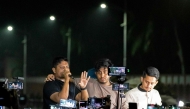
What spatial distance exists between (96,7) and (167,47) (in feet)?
4.59

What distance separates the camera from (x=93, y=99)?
125 inches

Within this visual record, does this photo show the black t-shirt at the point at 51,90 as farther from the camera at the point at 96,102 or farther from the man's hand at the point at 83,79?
the camera at the point at 96,102

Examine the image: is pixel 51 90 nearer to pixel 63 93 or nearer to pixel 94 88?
pixel 63 93

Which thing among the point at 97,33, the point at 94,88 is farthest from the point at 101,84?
the point at 97,33

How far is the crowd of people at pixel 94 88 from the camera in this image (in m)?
3.58

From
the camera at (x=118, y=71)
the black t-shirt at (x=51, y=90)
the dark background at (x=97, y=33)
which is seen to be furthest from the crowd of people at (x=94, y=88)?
the dark background at (x=97, y=33)

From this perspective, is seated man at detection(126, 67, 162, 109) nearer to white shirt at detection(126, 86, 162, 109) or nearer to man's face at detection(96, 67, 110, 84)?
white shirt at detection(126, 86, 162, 109)

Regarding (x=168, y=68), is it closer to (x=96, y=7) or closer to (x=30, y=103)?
(x=96, y=7)

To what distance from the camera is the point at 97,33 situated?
7.35 m

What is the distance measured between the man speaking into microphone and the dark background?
324 cm

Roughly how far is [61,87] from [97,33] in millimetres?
3707

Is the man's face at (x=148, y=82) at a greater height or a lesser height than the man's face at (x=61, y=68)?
lesser

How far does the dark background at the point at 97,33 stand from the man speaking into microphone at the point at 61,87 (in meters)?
3.24

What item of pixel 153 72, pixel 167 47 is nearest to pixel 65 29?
pixel 167 47
